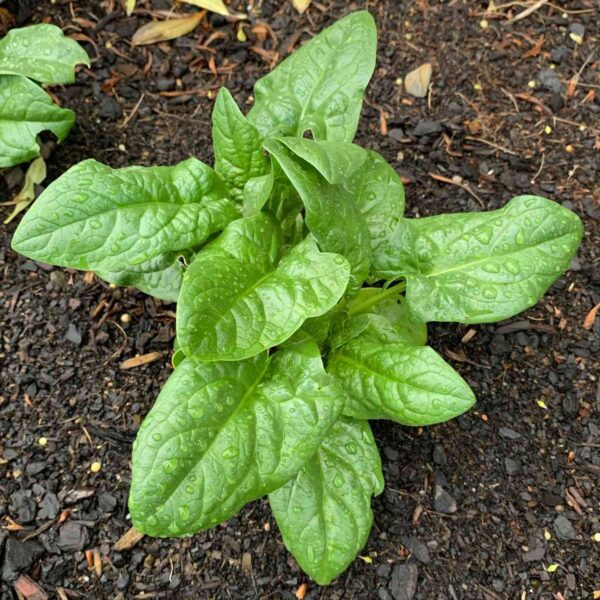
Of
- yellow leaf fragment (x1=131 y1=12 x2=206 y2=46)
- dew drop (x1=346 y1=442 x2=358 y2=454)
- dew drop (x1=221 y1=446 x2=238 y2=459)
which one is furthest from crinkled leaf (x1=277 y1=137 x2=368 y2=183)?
yellow leaf fragment (x1=131 y1=12 x2=206 y2=46)

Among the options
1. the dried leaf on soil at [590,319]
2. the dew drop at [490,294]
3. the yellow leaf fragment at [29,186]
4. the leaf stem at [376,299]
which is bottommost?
the dried leaf on soil at [590,319]

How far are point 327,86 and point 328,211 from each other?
0.60m

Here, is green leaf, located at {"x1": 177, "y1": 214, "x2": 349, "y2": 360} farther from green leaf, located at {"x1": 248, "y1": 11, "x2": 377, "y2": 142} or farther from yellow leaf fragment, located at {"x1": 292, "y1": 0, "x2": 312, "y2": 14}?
yellow leaf fragment, located at {"x1": 292, "y1": 0, "x2": 312, "y2": 14}

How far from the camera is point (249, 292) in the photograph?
1872mm

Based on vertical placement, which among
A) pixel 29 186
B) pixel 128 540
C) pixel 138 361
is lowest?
pixel 128 540

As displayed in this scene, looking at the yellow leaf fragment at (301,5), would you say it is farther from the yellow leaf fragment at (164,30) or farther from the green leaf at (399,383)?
the green leaf at (399,383)

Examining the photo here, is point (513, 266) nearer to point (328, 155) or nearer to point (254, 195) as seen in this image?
point (328, 155)

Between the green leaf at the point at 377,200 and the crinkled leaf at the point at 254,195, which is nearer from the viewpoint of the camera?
the crinkled leaf at the point at 254,195

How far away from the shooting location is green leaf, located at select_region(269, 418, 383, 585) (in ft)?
6.78

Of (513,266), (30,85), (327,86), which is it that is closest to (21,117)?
(30,85)

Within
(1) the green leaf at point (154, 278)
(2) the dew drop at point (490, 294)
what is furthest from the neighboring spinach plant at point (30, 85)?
(2) the dew drop at point (490, 294)

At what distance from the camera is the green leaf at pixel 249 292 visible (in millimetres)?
1710

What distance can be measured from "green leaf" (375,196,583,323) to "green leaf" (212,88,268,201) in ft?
1.61

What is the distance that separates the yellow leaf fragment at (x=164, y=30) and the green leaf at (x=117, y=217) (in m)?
1.22
